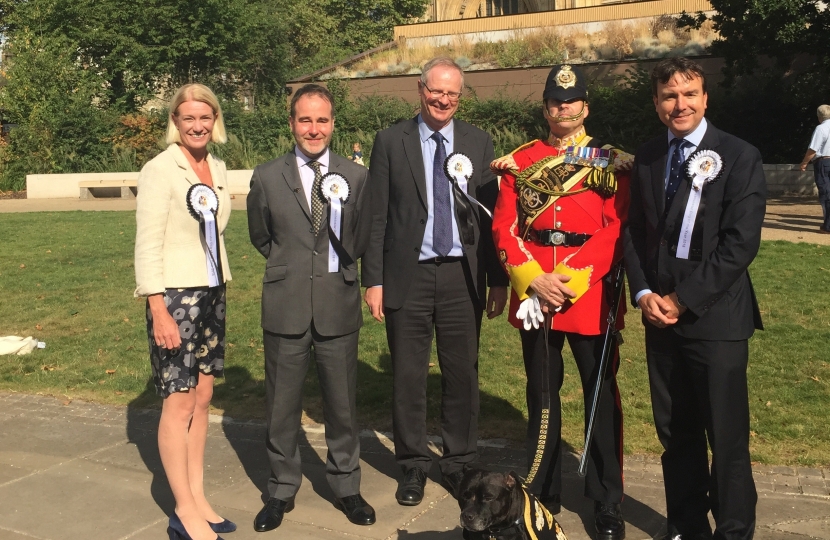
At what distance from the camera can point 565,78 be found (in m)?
4.43

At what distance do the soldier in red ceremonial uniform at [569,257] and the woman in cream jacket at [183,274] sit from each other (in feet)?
4.97

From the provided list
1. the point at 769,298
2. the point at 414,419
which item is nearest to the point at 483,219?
the point at 414,419

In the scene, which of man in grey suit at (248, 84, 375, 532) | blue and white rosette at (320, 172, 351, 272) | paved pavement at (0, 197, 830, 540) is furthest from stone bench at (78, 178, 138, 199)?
blue and white rosette at (320, 172, 351, 272)

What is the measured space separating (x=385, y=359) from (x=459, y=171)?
3381 millimetres

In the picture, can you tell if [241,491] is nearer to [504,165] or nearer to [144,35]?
[504,165]

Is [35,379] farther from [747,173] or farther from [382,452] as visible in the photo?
[747,173]

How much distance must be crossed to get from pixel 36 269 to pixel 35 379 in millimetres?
6210

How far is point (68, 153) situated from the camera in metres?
33.6

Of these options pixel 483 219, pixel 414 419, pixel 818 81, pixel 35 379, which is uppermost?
A: pixel 818 81

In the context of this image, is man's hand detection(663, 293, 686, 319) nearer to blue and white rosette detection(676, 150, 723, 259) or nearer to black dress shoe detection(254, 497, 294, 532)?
blue and white rosette detection(676, 150, 723, 259)

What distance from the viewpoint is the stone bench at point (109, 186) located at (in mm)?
28573

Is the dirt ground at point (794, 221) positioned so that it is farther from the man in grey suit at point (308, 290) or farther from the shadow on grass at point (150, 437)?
the man in grey suit at point (308, 290)

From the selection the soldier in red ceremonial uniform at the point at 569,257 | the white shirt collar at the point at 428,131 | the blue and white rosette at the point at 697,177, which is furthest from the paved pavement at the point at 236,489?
the white shirt collar at the point at 428,131

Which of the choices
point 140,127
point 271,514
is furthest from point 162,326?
point 140,127
